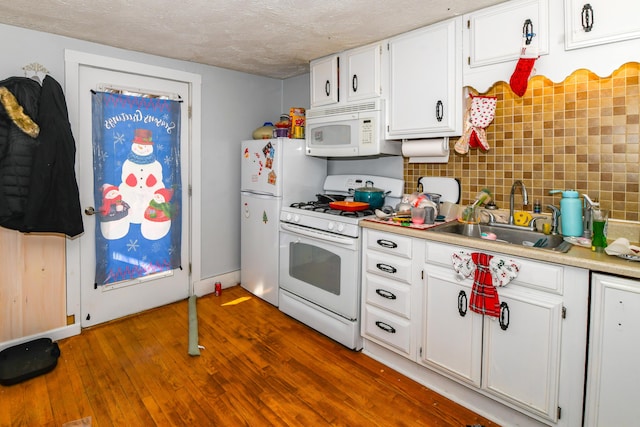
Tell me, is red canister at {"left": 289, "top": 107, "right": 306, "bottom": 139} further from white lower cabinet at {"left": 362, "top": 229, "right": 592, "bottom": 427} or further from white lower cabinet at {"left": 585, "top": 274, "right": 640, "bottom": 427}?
white lower cabinet at {"left": 585, "top": 274, "right": 640, "bottom": 427}

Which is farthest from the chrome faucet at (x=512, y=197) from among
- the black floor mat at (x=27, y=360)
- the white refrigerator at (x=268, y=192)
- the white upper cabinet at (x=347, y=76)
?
the black floor mat at (x=27, y=360)

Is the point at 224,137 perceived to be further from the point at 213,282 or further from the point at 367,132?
the point at 367,132

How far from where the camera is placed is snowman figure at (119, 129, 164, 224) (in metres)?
3.09

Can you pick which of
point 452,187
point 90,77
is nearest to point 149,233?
point 90,77

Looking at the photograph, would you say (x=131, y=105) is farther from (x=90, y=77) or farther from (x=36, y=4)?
(x=36, y=4)

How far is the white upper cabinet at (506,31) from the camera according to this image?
76.8 inches

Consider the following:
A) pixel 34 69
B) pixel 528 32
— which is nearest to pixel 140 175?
pixel 34 69

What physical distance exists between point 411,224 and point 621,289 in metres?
1.12

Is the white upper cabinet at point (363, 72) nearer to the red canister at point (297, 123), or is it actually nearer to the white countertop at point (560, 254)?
the red canister at point (297, 123)

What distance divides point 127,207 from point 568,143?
329cm

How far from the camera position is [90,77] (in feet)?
9.37

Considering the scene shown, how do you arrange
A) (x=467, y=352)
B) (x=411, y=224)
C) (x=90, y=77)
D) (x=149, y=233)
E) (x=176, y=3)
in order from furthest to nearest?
(x=149, y=233) < (x=90, y=77) < (x=411, y=224) < (x=176, y=3) < (x=467, y=352)

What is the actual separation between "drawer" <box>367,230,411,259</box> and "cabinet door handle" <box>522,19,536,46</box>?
4.21ft

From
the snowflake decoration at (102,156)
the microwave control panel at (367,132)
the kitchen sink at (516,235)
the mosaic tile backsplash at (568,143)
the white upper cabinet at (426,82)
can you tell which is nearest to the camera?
the mosaic tile backsplash at (568,143)
